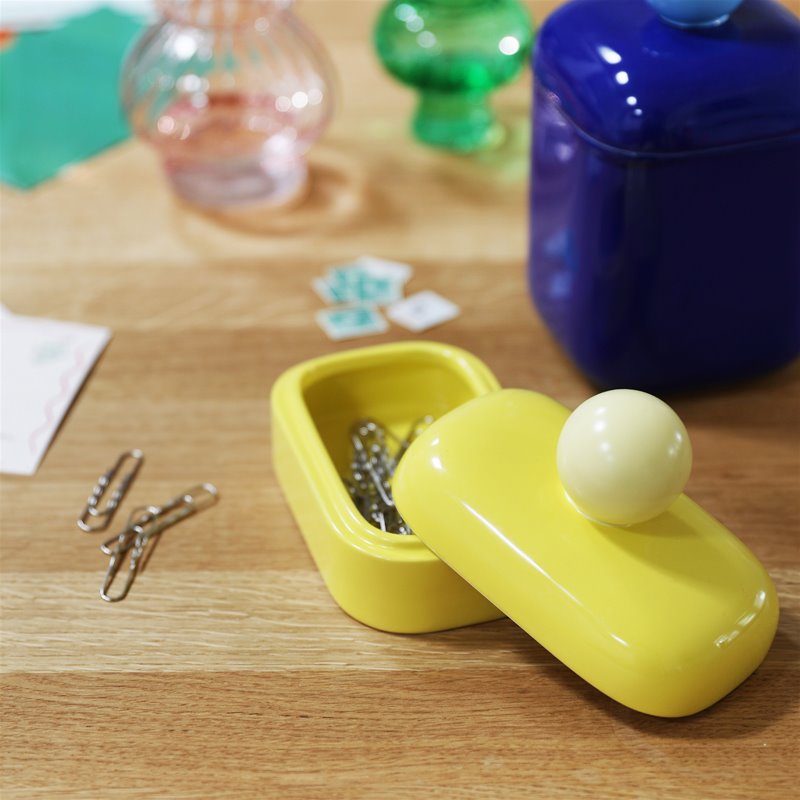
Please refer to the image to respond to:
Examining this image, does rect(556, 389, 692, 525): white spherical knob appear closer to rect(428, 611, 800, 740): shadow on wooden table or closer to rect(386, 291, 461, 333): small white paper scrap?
rect(428, 611, 800, 740): shadow on wooden table

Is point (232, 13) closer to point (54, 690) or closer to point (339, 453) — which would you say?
point (339, 453)

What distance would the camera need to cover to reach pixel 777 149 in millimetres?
769

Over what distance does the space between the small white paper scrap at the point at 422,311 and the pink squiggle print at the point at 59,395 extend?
0.85 feet

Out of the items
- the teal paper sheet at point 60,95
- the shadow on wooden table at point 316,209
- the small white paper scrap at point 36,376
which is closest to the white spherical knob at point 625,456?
the small white paper scrap at point 36,376

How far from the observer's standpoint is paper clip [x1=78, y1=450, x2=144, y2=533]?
78 centimetres

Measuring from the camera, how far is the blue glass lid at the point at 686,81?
0.73 m

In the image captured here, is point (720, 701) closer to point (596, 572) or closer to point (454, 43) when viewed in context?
point (596, 572)

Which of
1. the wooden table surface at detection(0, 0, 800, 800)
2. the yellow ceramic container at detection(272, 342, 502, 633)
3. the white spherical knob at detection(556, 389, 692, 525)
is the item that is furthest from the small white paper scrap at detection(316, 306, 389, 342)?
the white spherical knob at detection(556, 389, 692, 525)

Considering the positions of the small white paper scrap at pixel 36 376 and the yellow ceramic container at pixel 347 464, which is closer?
the yellow ceramic container at pixel 347 464

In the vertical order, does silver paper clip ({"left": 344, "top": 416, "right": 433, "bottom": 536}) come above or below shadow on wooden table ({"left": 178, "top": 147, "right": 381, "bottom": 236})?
below

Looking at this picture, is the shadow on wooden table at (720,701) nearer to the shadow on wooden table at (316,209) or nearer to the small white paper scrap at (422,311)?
the small white paper scrap at (422,311)

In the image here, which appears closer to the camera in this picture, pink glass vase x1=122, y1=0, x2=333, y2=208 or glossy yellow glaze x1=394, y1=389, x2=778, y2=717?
glossy yellow glaze x1=394, y1=389, x2=778, y2=717

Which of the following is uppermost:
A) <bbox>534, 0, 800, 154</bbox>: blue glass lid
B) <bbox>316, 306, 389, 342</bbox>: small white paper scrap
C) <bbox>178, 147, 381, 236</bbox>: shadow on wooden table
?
<bbox>534, 0, 800, 154</bbox>: blue glass lid

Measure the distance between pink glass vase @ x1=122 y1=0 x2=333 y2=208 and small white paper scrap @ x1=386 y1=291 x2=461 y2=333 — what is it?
0.74 ft
